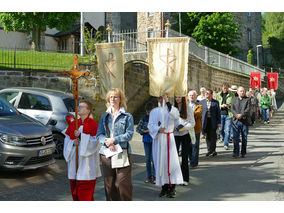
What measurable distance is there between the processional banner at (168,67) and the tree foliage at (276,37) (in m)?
52.7

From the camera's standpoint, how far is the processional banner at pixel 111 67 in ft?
28.6

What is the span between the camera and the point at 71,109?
371 inches

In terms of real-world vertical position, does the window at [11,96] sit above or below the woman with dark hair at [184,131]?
above

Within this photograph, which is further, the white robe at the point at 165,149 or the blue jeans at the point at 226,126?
the blue jeans at the point at 226,126

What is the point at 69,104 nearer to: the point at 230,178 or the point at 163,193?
the point at 163,193

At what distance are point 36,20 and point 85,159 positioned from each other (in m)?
28.4

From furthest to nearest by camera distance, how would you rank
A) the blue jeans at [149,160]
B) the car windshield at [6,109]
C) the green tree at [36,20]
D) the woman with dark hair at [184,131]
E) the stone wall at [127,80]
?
the green tree at [36,20], the stone wall at [127,80], the car windshield at [6,109], the blue jeans at [149,160], the woman with dark hair at [184,131]

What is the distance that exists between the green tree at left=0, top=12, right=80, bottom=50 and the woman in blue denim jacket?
27.1 m

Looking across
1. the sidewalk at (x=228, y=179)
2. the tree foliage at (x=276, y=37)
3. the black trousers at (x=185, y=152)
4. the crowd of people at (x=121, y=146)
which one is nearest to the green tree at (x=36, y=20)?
the sidewalk at (x=228, y=179)

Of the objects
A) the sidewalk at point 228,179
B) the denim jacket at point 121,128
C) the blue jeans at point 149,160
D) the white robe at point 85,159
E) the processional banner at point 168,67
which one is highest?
the processional banner at point 168,67

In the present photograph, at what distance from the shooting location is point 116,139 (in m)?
4.69

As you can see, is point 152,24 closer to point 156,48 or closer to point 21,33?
point 21,33

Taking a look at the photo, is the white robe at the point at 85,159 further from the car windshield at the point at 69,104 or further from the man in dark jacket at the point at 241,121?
the man in dark jacket at the point at 241,121

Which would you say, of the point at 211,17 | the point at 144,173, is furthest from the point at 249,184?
the point at 211,17
